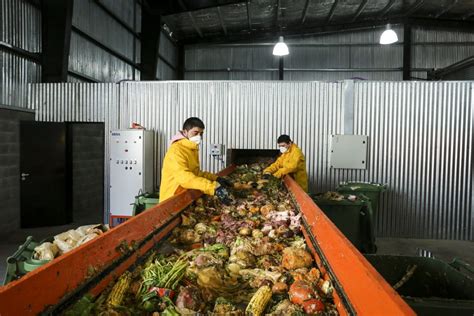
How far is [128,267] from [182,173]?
167cm

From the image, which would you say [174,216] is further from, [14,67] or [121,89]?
[14,67]

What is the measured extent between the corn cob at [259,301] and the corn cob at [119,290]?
62 centimetres

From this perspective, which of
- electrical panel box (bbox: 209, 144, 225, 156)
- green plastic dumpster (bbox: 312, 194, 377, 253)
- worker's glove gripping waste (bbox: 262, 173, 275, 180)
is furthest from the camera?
electrical panel box (bbox: 209, 144, 225, 156)

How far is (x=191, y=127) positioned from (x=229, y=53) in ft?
38.6

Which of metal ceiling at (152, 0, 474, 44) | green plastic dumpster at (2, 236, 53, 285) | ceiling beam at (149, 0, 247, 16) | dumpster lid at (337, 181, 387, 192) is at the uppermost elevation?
metal ceiling at (152, 0, 474, 44)

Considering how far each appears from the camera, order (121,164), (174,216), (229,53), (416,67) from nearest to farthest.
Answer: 1. (174,216)
2. (121,164)
3. (416,67)
4. (229,53)

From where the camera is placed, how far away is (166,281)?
1.93m

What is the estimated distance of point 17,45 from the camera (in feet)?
23.7

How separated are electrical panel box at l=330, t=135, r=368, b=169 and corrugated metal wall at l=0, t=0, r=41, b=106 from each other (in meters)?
6.52

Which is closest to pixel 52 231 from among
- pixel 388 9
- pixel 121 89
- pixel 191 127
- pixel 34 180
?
pixel 34 180

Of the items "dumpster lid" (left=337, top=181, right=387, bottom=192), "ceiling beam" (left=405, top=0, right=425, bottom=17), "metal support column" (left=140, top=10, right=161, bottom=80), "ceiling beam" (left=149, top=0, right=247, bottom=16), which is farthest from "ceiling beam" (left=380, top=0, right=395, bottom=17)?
"dumpster lid" (left=337, top=181, right=387, bottom=192)

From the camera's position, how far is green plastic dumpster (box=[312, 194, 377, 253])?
17.4 feet

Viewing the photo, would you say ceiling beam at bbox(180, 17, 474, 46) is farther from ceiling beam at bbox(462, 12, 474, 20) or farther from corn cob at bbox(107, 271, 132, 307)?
corn cob at bbox(107, 271, 132, 307)

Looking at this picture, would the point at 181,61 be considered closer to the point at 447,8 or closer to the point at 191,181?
the point at 447,8
